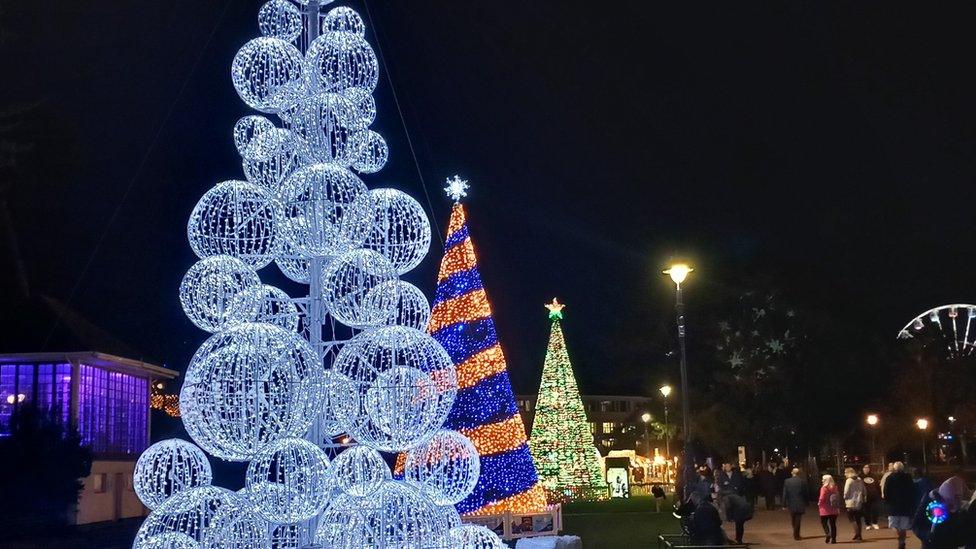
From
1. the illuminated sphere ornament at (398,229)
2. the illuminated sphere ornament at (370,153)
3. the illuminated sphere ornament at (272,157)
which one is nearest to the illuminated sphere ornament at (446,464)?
the illuminated sphere ornament at (398,229)

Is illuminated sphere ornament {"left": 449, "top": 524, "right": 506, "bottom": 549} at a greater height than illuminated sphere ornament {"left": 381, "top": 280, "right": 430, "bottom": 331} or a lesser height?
lesser

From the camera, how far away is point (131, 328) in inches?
1551

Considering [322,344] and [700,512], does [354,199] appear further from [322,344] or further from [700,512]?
[700,512]

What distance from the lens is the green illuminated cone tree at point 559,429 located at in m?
29.5

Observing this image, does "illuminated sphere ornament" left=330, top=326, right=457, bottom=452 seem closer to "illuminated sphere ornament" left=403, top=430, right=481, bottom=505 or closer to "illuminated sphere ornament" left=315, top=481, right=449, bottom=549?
"illuminated sphere ornament" left=315, top=481, right=449, bottom=549

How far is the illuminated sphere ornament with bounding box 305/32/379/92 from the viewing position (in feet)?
34.3

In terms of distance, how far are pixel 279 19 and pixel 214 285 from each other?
268 centimetres

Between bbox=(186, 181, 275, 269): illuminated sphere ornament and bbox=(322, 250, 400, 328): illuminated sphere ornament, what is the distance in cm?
78

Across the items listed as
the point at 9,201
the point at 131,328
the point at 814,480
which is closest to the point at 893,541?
the point at 814,480

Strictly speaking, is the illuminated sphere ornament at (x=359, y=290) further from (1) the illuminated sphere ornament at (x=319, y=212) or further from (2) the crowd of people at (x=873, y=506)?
(2) the crowd of people at (x=873, y=506)

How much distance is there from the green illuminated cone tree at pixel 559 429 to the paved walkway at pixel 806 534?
15.7ft

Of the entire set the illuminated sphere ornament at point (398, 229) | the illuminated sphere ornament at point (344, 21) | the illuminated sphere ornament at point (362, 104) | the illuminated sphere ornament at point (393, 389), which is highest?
the illuminated sphere ornament at point (344, 21)

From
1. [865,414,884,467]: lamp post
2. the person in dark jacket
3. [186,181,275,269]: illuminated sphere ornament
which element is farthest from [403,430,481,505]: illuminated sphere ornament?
[865,414,884,467]: lamp post

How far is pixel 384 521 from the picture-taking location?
932cm
